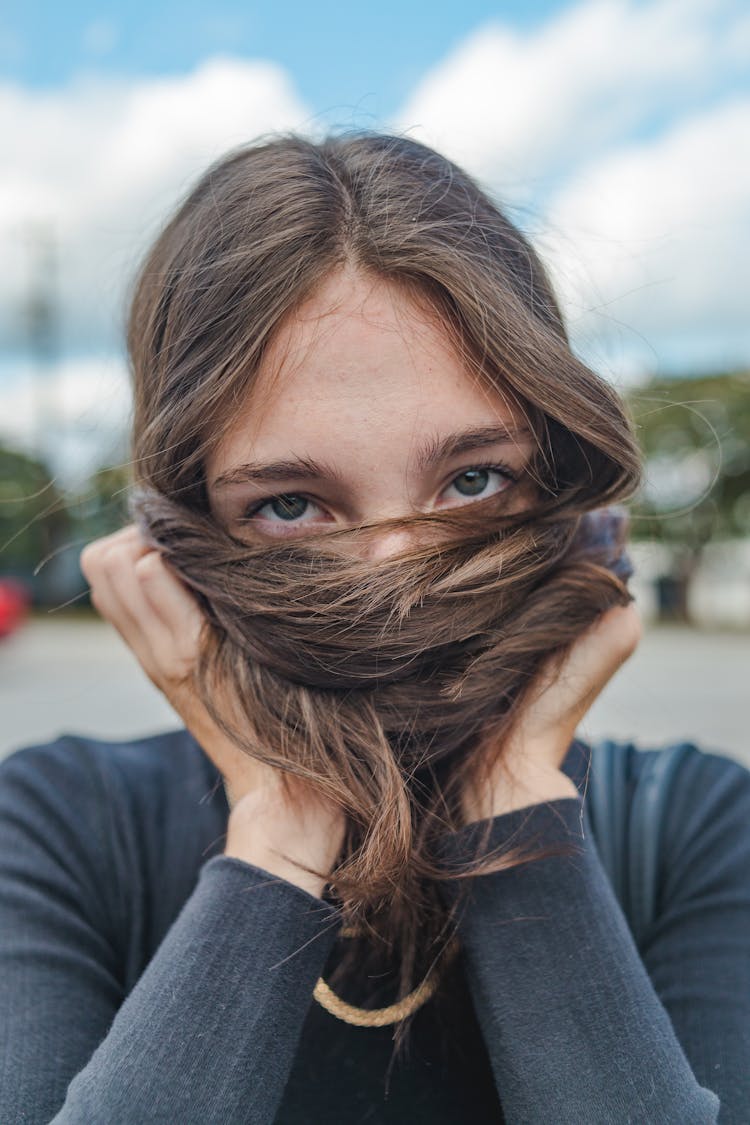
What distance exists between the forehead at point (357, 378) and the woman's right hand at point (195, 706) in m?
0.23

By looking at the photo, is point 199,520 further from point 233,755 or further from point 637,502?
point 637,502

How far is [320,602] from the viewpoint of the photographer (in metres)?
1.20

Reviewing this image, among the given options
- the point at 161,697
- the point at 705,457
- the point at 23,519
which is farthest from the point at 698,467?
the point at 23,519

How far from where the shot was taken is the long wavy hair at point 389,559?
3.91ft

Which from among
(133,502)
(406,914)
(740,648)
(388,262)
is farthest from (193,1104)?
(740,648)

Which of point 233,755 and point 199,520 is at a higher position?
point 199,520

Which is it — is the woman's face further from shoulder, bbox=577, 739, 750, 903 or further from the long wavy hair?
shoulder, bbox=577, 739, 750, 903

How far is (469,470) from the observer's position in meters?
1.29

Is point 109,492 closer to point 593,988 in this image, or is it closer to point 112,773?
point 112,773

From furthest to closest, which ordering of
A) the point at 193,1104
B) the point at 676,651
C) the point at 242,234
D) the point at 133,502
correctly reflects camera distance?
the point at 676,651
the point at 133,502
the point at 242,234
the point at 193,1104

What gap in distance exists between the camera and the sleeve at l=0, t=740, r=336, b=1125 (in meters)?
1.03

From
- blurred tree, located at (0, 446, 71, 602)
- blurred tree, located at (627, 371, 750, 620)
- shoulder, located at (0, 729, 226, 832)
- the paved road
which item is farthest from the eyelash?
blurred tree, located at (0, 446, 71, 602)

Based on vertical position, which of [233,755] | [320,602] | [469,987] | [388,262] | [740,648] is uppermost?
[388,262]

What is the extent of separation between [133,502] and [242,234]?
1.37ft
